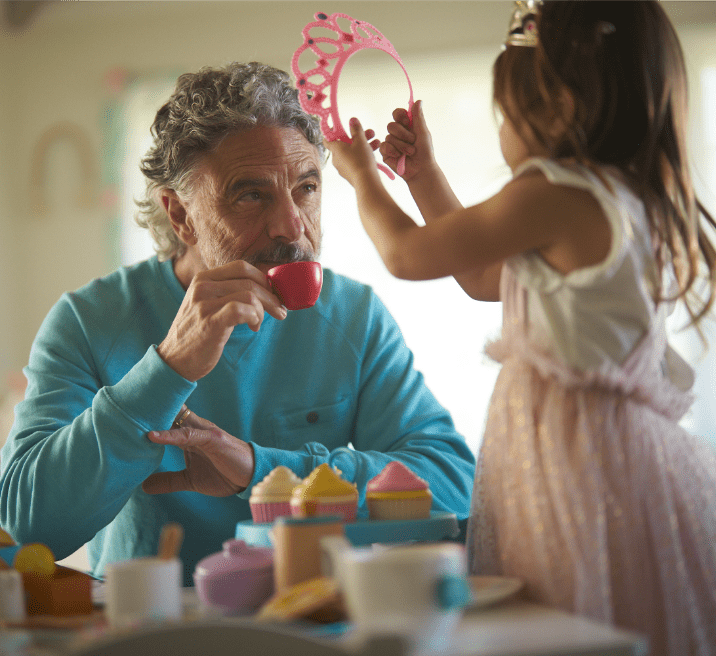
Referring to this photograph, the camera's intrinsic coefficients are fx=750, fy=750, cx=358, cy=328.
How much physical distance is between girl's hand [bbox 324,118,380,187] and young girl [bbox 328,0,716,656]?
0.33 feet

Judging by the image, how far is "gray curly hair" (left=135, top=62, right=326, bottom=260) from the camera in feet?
5.01

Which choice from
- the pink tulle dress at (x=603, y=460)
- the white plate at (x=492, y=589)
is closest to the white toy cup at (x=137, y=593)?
the white plate at (x=492, y=589)

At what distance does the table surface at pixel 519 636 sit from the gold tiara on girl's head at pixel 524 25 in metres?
0.68

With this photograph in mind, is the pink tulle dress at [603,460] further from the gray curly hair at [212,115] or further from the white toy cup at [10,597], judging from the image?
the gray curly hair at [212,115]

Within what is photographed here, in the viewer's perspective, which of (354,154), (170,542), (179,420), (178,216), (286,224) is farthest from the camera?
(178,216)

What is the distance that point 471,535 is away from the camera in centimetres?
100

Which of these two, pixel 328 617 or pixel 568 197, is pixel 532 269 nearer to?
pixel 568 197

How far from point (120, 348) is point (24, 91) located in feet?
9.79

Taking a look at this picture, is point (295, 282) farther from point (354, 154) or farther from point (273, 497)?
point (273, 497)

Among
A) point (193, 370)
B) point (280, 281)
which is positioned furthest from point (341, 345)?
point (193, 370)

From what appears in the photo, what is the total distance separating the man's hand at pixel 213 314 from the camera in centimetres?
117

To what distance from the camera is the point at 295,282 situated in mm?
1269

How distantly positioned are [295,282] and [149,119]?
282cm

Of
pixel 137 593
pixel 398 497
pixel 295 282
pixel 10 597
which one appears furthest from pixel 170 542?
pixel 295 282
